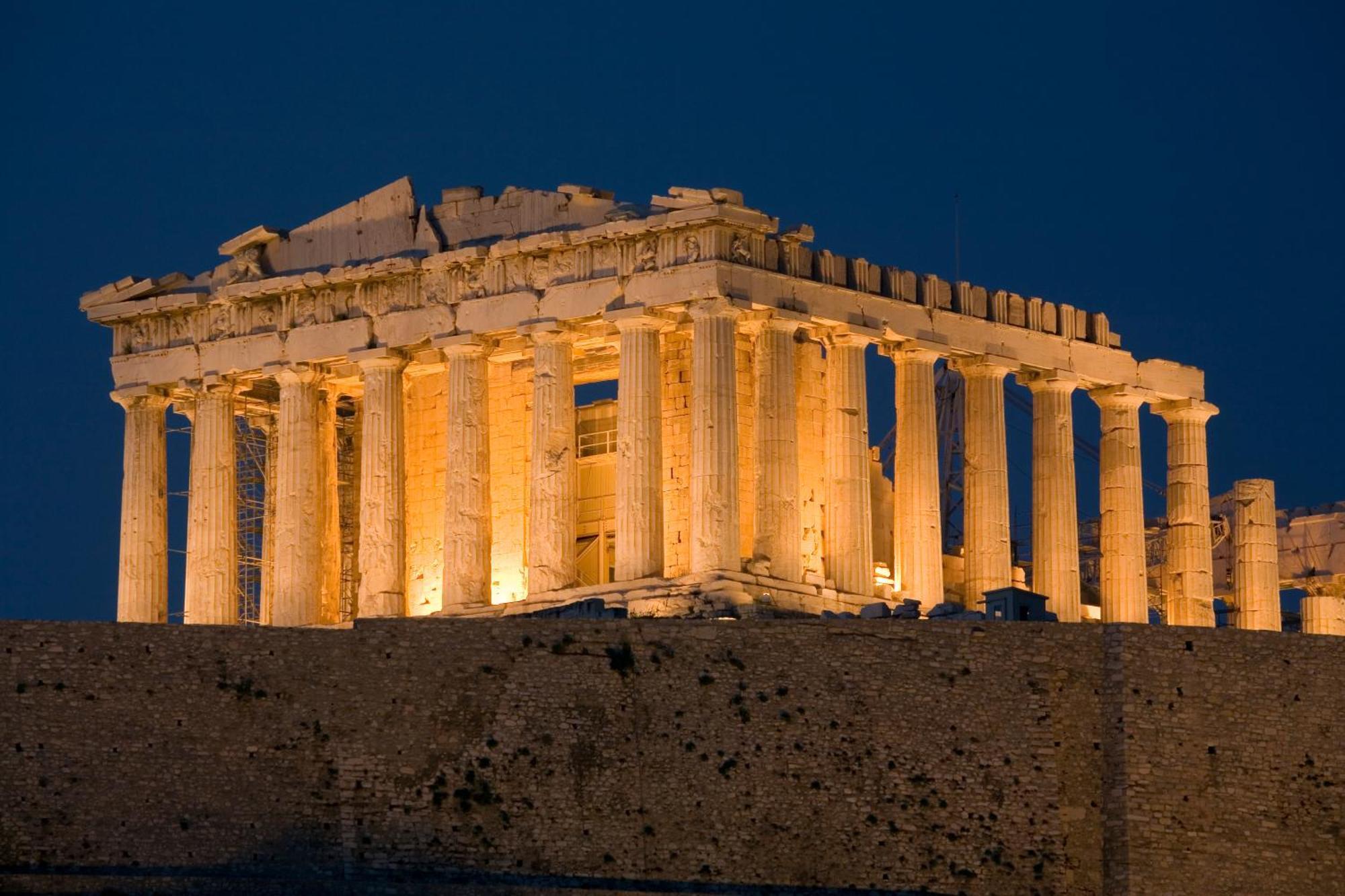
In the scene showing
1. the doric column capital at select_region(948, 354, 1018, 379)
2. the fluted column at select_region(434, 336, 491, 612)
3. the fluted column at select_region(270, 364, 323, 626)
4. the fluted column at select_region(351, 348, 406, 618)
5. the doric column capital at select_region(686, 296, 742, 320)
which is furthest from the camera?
the doric column capital at select_region(948, 354, 1018, 379)

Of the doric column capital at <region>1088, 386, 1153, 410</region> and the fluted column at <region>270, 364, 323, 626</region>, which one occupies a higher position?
the doric column capital at <region>1088, 386, 1153, 410</region>

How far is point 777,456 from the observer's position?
97.4 metres

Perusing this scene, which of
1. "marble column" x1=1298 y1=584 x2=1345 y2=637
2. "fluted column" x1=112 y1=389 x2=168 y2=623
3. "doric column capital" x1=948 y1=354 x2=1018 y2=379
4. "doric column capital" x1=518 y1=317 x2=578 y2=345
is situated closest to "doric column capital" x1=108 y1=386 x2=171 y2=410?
"fluted column" x1=112 y1=389 x2=168 y2=623

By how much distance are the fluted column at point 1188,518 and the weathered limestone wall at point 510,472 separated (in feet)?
60.1

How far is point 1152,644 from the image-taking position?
8094 centimetres

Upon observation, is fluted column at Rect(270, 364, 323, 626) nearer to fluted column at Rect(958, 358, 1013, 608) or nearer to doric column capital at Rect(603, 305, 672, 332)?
doric column capital at Rect(603, 305, 672, 332)

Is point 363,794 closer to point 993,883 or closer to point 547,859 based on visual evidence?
point 547,859

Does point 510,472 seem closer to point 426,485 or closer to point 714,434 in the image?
point 426,485

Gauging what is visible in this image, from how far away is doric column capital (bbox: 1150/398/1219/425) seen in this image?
357ft

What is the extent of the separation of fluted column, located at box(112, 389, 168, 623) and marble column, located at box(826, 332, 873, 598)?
756 inches

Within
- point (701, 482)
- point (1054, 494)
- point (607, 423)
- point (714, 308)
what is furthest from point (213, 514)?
point (1054, 494)

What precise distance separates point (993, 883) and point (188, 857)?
53.9 ft

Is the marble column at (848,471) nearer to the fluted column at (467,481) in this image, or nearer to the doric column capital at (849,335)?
the doric column capital at (849,335)

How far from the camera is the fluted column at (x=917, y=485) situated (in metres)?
101
